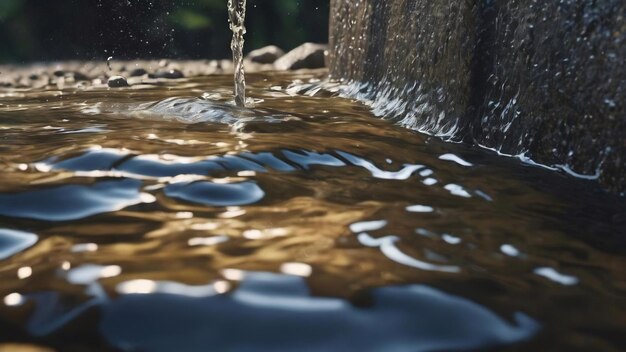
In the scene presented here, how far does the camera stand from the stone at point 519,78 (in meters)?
1.95

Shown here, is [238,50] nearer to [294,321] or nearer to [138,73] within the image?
[138,73]

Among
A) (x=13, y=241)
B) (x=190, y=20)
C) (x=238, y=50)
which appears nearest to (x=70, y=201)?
(x=13, y=241)

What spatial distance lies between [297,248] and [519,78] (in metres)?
1.33

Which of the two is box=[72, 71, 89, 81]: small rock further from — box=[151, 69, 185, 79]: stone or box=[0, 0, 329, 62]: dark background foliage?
box=[0, 0, 329, 62]: dark background foliage

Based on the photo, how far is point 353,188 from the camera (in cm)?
187

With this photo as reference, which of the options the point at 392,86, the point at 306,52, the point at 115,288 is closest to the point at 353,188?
the point at 115,288

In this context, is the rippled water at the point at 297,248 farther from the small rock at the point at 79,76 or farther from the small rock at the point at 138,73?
the small rock at the point at 138,73

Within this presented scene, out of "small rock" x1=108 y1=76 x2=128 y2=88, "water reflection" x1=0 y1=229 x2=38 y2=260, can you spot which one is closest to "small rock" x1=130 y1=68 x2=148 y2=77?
"small rock" x1=108 y1=76 x2=128 y2=88

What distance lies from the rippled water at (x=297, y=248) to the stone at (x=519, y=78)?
114mm

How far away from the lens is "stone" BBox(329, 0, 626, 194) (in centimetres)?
195

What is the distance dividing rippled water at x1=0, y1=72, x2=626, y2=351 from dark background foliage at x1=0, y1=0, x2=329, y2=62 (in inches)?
304

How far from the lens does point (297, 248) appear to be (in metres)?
1.34

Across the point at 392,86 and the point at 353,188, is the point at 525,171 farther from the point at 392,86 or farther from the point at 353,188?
the point at 392,86

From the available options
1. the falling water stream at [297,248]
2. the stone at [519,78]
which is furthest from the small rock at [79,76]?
the falling water stream at [297,248]
